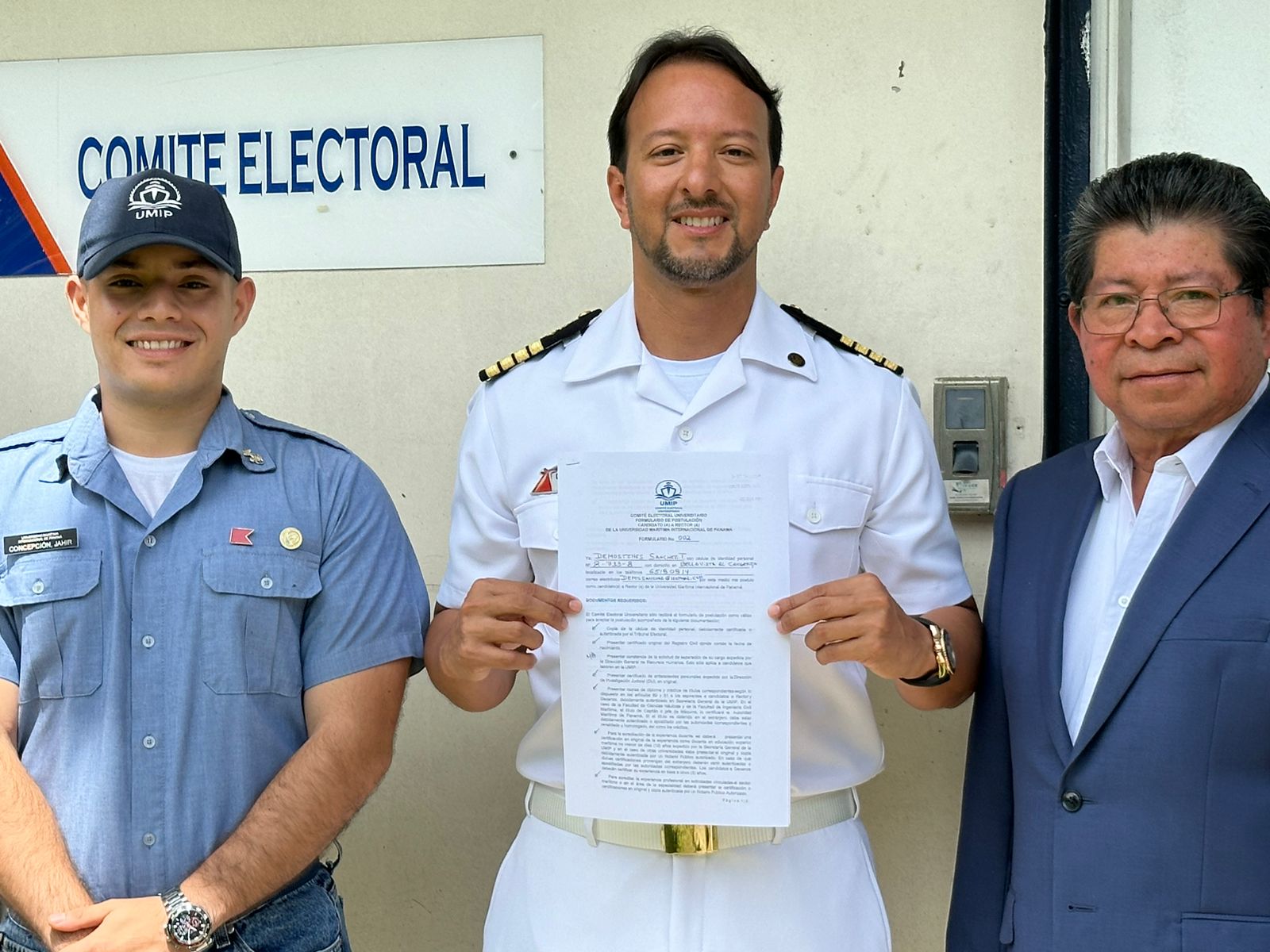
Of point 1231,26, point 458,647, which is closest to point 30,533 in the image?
point 458,647

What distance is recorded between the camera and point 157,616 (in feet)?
7.91

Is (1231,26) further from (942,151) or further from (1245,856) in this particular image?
(1245,856)

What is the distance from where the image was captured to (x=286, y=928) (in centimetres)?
242

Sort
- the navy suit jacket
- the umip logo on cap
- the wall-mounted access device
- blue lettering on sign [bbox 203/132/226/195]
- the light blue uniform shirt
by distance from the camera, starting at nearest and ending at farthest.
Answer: the navy suit jacket
the light blue uniform shirt
the umip logo on cap
the wall-mounted access device
blue lettering on sign [bbox 203/132/226/195]

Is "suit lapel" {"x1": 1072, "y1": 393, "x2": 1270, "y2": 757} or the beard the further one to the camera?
the beard

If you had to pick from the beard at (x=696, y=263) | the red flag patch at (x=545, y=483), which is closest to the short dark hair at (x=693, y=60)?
the beard at (x=696, y=263)

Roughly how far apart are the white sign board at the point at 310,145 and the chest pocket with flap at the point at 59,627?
1.16 metres

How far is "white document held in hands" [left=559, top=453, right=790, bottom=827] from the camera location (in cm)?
Answer: 214

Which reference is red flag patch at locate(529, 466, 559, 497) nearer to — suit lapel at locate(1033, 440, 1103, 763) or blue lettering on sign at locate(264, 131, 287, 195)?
suit lapel at locate(1033, 440, 1103, 763)

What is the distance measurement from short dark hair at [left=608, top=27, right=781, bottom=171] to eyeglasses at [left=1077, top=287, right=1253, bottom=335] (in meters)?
0.67

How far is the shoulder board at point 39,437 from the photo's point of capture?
2566 mm

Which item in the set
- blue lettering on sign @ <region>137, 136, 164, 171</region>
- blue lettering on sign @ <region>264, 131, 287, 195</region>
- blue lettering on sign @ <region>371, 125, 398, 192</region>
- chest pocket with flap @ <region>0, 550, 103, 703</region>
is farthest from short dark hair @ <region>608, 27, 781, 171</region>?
blue lettering on sign @ <region>137, 136, 164, 171</region>

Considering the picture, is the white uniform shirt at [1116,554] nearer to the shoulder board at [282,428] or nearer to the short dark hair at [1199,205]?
the short dark hair at [1199,205]

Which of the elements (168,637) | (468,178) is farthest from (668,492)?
(468,178)
